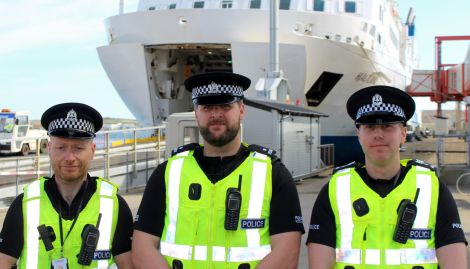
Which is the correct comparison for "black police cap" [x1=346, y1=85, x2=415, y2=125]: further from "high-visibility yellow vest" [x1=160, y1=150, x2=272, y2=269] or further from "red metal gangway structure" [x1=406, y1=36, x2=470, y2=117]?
"red metal gangway structure" [x1=406, y1=36, x2=470, y2=117]

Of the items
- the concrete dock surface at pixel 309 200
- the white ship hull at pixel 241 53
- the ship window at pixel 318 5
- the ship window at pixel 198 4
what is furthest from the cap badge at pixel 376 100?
the ship window at pixel 198 4

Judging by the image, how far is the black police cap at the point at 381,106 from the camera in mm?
2795

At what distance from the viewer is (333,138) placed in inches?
806

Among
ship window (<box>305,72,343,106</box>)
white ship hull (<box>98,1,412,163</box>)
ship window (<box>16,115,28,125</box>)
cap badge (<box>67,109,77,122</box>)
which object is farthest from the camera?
ship window (<box>16,115,28,125</box>)

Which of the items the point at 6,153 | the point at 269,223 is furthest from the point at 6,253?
the point at 6,153

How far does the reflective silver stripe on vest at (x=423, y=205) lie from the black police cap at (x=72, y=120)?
170 centimetres

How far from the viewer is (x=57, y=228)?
2857 mm

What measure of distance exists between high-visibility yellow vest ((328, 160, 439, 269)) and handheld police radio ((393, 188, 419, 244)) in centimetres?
2

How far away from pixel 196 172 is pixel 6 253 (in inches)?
39.6

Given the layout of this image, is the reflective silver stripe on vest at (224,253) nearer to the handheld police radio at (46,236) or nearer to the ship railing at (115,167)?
the handheld police radio at (46,236)

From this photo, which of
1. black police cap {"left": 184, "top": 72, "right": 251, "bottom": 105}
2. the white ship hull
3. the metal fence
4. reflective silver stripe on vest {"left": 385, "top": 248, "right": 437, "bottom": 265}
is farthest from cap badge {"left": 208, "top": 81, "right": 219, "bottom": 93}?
the white ship hull

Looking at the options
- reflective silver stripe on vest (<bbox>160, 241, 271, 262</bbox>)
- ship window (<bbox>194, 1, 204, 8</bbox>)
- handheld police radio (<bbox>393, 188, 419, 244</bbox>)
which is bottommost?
reflective silver stripe on vest (<bbox>160, 241, 271, 262</bbox>)

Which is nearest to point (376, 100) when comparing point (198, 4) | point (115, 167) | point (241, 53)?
point (115, 167)

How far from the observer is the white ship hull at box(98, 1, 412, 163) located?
18.3 metres
